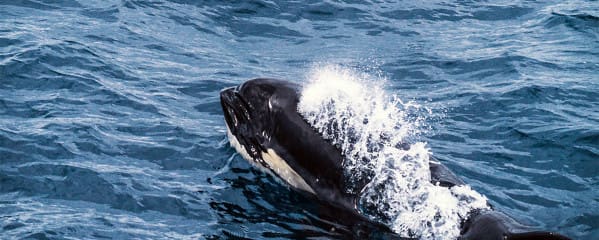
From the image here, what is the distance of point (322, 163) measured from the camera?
10.8m

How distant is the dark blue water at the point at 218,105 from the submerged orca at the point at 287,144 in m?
0.26

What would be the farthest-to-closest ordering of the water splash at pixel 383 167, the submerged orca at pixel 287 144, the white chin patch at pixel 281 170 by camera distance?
the white chin patch at pixel 281 170, the submerged orca at pixel 287 144, the water splash at pixel 383 167

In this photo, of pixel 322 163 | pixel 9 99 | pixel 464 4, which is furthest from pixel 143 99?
pixel 464 4

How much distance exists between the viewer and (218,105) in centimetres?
1476

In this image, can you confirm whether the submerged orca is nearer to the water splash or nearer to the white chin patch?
the white chin patch

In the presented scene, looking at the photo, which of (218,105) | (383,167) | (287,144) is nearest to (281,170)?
(287,144)

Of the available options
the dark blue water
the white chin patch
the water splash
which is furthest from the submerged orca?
the dark blue water

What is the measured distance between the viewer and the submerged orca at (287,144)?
1066 cm

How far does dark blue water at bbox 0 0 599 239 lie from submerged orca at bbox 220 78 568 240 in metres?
0.26

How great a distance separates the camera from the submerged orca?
10.7 m

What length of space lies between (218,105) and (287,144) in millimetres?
3934

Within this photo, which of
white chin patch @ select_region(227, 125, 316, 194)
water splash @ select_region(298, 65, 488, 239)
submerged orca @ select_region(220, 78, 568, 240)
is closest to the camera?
water splash @ select_region(298, 65, 488, 239)

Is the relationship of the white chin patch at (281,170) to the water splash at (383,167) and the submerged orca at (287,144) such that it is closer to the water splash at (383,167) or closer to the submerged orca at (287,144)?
the submerged orca at (287,144)

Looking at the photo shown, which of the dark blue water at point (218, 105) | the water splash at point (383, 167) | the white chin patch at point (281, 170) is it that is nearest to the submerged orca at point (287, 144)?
the white chin patch at point (281, 170)
